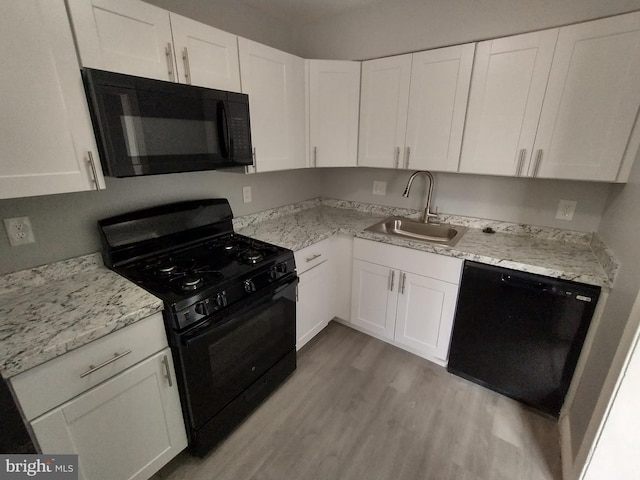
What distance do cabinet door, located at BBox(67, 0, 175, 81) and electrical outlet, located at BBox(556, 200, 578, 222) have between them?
92.8 inches

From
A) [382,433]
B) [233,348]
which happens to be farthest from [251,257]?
[382,433]

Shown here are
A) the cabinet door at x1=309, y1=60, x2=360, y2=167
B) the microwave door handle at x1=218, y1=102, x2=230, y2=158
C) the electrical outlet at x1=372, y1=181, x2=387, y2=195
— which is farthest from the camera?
the electrical outlet at x1=372, y1=181, x2=387, y2=195

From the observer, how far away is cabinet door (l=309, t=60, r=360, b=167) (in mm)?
2125

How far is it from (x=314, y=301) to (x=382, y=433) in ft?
2.98

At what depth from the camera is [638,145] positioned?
1.41 m

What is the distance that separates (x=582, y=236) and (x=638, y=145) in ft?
2.02

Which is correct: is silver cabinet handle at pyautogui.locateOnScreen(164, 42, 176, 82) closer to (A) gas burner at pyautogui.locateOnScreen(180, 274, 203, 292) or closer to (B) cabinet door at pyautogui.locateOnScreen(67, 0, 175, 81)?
(B) cabinet door at pyautogui.locateOnScreen(67, 0, 175, 81)

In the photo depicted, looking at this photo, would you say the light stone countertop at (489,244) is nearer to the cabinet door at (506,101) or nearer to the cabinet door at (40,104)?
the cabinet door at (506,101)

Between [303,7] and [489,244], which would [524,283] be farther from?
[303,7]

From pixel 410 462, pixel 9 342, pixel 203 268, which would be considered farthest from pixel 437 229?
pixel 9 342

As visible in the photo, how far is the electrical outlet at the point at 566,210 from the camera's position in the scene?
1.83 metres

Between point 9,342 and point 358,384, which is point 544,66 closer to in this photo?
point 358,384

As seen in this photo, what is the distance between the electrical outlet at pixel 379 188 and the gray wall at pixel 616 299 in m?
1.44

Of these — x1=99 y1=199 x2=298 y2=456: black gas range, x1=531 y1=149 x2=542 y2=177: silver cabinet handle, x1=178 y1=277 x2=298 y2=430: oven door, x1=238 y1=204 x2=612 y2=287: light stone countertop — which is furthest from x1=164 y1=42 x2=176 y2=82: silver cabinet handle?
x1=531 y1=149 x2=542 y2=177: silver cabinet handle
